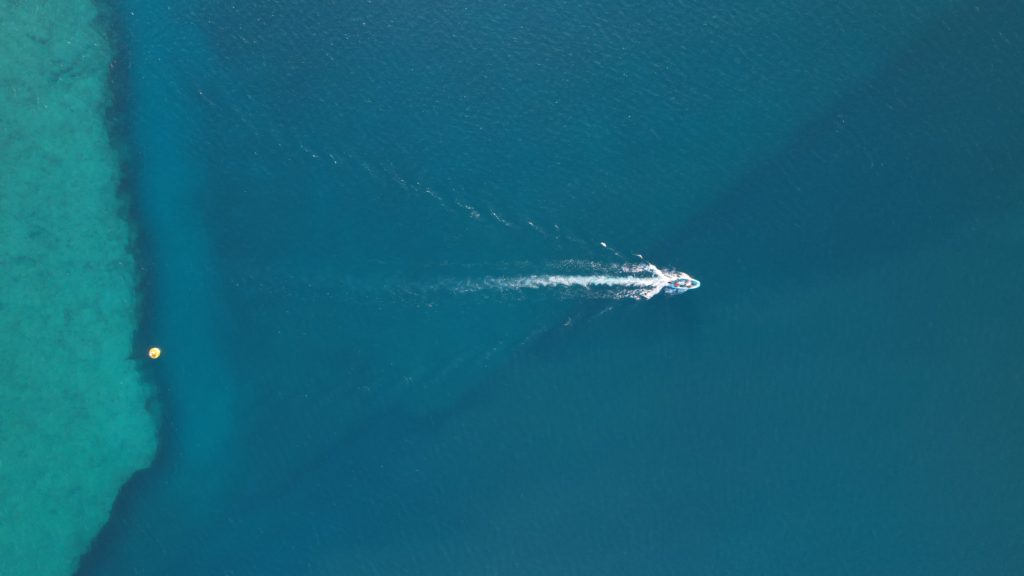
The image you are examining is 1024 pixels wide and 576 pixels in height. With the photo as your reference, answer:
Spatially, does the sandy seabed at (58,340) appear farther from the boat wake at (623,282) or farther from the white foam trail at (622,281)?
the boat wake at (623,282)

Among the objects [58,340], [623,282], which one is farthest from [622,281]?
[58,340]

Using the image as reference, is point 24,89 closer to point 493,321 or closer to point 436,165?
point 436,165

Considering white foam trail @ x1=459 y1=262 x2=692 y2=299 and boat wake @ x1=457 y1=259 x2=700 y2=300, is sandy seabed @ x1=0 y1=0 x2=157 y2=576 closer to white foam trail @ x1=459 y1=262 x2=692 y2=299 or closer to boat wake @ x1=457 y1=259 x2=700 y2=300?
white foam trail @ x1=459 y1=262 x2=692 y2=299

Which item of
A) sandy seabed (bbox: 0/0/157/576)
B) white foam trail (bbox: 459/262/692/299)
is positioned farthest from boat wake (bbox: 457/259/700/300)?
sandy seabed (bbox: 0/0/157/576)

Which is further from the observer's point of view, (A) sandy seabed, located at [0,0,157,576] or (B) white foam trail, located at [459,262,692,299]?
(A) sandy seabed, located at [0,0,157,576]

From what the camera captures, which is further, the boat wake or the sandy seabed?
the sandy seabed

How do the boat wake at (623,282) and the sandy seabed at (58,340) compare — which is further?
the sandy seabed at (58,340)

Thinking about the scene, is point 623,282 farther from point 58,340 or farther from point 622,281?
point 58,340

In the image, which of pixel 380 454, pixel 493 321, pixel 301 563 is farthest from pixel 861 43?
pixel 301 563

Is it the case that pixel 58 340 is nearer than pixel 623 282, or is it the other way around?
pixel 623 282

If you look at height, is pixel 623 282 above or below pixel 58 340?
above

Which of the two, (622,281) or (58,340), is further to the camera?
(58,340)

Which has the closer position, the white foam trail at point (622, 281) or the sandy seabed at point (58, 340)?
the white foam trail at point (622, 281)

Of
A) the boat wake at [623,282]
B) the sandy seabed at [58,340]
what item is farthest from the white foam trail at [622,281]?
the sandy seabed at [58,340]
